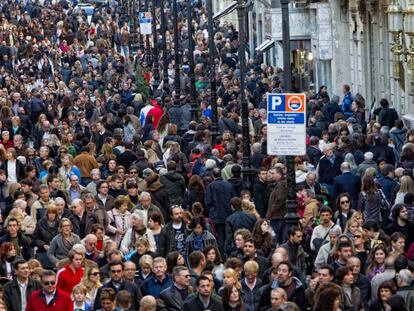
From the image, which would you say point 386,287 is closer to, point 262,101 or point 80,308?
point 80,308

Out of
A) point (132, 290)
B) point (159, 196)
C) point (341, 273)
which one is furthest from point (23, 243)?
point (341, 273)

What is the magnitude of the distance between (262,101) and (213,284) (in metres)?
26.7

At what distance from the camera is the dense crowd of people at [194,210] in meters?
22.4

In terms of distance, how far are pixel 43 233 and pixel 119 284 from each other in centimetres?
505

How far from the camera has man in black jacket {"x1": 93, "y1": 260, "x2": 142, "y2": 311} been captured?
74.1 ft

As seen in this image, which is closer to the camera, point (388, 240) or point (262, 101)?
point (388, 240)

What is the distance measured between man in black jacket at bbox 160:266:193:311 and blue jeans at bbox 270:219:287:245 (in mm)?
5995

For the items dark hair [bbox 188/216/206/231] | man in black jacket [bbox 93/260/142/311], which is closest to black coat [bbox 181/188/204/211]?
dark hair [bbox 188/216/206/231]

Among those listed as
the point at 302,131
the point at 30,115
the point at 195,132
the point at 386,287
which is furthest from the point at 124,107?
the point at 386,287

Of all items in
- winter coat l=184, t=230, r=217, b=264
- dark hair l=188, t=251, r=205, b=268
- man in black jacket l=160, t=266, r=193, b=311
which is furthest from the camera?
winter coat l=184, t=230, r=217, b=264

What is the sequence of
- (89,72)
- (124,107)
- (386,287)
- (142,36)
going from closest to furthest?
1. (386,287)
2. (124,107)
3. (89,72)
4. (142,36)

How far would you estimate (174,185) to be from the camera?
32000 millimetres

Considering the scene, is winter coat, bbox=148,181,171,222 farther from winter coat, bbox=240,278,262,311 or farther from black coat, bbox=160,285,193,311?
black coat, bbox=160,285,193,311

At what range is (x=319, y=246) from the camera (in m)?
26.0
